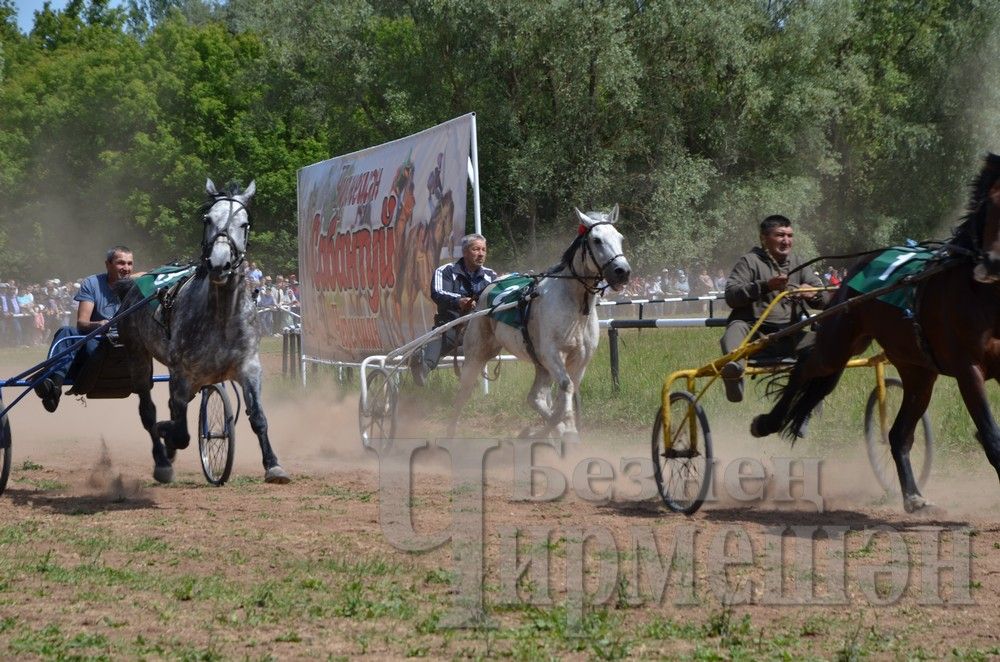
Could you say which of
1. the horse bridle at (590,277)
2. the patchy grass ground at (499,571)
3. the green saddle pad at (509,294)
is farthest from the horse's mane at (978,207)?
the green saddle pad at (509,294)

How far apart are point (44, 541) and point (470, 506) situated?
8.41 feet

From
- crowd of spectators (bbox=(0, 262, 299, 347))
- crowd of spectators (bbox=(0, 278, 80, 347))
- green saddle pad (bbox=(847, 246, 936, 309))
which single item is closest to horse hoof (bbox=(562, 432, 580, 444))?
green saddle pad (bbox=(847, 246, 936, 309))

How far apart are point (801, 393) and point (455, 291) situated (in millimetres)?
4433

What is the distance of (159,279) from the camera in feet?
33.5

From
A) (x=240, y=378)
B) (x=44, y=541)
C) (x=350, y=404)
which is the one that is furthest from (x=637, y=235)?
(x=44, y=541)

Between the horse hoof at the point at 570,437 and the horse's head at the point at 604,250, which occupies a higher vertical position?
the horse's head at the point at 604,250

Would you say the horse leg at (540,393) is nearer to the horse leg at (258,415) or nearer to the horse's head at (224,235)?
the horse leg at (258,415)

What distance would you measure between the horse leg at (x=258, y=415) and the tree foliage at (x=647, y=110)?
22581 millimetres

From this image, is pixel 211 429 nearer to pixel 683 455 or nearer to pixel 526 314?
pixel 526 314

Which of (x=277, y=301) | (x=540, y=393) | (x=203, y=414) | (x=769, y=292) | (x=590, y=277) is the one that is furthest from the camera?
(x=277, y=301)

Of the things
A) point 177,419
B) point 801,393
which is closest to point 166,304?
point 177,419

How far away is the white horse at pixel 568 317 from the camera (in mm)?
10445

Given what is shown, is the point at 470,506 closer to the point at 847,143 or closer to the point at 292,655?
the point at 292,655

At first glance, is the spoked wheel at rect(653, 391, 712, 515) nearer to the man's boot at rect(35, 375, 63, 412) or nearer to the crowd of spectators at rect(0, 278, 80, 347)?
the man's boot at rect(35, 375, 63, 412)
